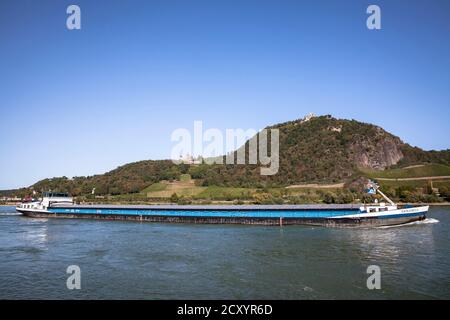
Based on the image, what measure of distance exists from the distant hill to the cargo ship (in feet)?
209

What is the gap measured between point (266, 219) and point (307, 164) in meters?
93.8

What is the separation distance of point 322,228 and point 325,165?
92.6 meters

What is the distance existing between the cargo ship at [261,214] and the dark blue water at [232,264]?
9.43 ft

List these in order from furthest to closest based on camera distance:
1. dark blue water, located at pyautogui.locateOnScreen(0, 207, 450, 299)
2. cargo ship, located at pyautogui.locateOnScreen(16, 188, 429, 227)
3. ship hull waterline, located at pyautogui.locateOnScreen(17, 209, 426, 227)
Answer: cargo ship, located at pyautogui.locateOnScreen(16, 188, 429, 227) < ship hull waterline, located at pyautogui.locateOnScreen(17, 209, 426, 227) < dark blue water, located at pyautogui.locateOnScreen(0, 207, 450, 299)

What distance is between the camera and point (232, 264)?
2292 centimetres

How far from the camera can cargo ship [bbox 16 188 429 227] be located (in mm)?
39844

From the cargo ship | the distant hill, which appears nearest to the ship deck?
the cargo ship

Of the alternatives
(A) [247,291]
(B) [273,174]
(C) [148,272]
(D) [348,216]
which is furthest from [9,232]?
(B) [273,174]

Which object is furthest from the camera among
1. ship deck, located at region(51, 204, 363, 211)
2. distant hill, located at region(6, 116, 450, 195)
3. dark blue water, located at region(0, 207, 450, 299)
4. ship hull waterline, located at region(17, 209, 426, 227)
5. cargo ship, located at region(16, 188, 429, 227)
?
distant hill, located at region(6, 116, 450, 195)

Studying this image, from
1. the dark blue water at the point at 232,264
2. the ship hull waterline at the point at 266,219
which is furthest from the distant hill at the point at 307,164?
the dark blue water at the point at 232,264

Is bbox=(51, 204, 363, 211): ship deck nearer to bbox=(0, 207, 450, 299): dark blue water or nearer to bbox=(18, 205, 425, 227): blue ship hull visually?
bbox=(18, 205, 425, 227): blue ship hull

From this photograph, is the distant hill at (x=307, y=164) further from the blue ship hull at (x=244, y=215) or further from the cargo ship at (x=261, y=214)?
the blue ship hull at (x=244, y=215)

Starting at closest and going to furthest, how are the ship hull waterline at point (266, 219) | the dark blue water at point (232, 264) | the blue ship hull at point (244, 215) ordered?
the dark blue water at point (232, 264) < the ship hull waterline at point (266, 219) < the blue ship hull at point (244, 215)

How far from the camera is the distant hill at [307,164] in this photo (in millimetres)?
124062
